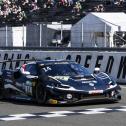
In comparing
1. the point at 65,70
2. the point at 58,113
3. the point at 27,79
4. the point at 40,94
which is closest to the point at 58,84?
the point at 40,94

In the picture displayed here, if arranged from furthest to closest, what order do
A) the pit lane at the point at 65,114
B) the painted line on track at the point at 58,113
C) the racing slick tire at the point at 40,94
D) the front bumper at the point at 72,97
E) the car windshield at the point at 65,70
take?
the car windshield at the point at 65,70 < the racing slick tire at the point at 40,94 < the front bumper at the point at 72,97 < the painted line on track at the point at 58,113 < the pit lane at the point at 65,114

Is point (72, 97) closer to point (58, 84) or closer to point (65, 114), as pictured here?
point (58, 84)

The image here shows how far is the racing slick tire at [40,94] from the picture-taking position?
44.7ft

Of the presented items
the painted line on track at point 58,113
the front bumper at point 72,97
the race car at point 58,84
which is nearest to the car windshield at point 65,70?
the race car at point 58,84

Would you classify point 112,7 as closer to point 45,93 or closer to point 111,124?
point 45,93

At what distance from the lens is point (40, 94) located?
13.8 metres

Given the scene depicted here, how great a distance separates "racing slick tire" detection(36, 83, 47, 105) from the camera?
13.6 metres

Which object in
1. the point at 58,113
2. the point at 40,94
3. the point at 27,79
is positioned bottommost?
the point at 58,113

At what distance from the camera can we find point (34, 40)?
30484 mm

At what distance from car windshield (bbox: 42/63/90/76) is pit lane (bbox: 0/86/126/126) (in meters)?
0.93

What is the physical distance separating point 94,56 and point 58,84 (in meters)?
8.84

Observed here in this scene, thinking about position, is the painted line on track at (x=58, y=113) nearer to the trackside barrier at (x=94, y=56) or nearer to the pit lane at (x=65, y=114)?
the pit lane at (x=65, y=114)

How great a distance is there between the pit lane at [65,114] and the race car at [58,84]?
222mm

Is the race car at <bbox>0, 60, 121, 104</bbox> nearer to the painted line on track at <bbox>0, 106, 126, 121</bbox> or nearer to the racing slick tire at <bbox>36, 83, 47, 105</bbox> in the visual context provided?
the racing slick tire at <bbox>36, 83, 47, 105</bbox>
